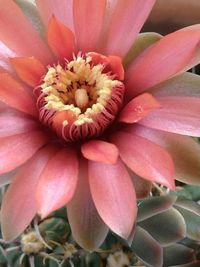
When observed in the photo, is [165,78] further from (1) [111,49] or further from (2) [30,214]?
(2) [30,214]

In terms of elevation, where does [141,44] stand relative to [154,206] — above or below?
above

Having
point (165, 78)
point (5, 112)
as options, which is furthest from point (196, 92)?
point (5, 112)

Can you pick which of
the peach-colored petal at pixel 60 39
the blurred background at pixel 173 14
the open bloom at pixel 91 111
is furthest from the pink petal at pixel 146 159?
the blurred background at pixel 173 14

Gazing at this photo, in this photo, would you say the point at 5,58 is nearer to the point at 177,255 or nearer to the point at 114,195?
the point at 114,195

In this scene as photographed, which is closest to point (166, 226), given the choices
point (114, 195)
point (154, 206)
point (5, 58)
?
point (154, 206)

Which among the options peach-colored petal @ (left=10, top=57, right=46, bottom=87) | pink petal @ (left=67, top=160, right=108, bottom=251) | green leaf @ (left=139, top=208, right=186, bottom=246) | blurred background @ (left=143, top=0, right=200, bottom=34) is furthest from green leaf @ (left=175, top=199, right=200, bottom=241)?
blurred background @ (left=143, top=0, right=200, bottom=34)

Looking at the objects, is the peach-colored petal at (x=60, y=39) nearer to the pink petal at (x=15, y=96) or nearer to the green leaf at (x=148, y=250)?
the pink petal at (x=15, y=96)
